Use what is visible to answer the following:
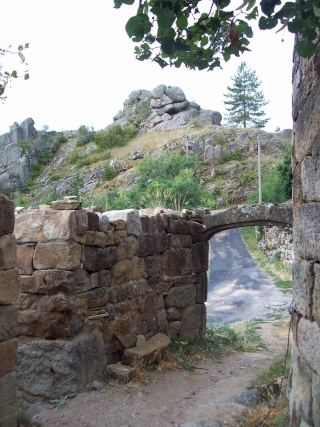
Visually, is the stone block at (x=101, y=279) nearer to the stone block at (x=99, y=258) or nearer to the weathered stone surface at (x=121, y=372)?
the stone block at (x=99, y=258)

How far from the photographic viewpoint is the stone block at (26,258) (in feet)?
20.5

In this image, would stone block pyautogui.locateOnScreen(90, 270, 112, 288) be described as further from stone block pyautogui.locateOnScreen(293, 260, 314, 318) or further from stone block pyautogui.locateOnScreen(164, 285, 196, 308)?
stone block pyautogui.locateOnScreen(293, 260, 314, 318)

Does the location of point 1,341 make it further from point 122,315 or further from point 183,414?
point 122,315

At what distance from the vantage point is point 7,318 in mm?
3871

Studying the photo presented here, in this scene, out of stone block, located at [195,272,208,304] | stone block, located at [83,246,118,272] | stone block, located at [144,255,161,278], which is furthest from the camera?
stone block, located at [195,272,208,304]

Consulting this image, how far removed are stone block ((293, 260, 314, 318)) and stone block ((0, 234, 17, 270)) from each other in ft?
7.27

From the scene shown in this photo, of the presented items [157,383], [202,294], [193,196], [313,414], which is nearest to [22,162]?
[193,196]

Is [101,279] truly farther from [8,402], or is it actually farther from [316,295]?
[316,295]

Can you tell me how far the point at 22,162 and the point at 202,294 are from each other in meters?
36.1

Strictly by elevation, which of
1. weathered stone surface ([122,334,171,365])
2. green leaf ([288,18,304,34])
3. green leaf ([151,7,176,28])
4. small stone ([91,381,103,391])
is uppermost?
green leaf ([151,7,176,28])

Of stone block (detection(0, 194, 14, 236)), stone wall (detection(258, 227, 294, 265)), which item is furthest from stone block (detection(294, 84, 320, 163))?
stone wall (detection(258, 227, 294, 265))

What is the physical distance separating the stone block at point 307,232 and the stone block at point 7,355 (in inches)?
90.4

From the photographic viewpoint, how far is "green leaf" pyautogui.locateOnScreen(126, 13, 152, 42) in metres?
2.73

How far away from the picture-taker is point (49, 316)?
20.0 ft
